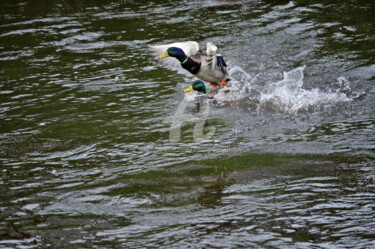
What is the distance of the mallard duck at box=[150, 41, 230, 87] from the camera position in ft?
23.7

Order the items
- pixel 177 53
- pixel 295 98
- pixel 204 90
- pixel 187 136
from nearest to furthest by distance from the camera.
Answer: pixel 187 136 → pixel 177 53 → pixel 295 98 → pixel 204 90

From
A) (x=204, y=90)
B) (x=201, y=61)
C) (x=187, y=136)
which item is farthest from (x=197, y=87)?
(x=187, y=136)

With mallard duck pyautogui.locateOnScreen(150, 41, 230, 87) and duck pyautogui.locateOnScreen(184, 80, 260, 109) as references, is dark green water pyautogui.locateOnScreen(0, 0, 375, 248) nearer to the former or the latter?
duck pyautogui.locateOnScreen(184, 80, 260, 109)

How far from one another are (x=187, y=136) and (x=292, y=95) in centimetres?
154

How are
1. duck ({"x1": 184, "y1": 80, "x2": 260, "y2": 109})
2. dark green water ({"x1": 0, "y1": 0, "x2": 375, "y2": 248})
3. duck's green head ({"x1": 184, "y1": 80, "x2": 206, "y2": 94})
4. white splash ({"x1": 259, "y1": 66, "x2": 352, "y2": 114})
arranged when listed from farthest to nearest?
1. duck ({"x1": 184, "y1": 80, "x2": 260, "y2": 109})
2. duck's green head ({"x1": 184, "y1": 80, "x2": 206, "y2": 94})
3. white splash ({"x1": 259, "y1": 66, "x2": 352, "y2": 114})
4. dark green water ({"x1": 0, "y1": 0, "x2": 375, "y2": 248})

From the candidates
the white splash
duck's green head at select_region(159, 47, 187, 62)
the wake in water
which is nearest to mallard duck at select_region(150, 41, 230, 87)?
duck's green head at select_region(159, 47, 187, 62)

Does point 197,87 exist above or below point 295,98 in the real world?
above

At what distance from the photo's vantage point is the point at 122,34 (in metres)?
10.2

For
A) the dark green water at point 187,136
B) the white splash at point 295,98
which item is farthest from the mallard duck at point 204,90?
the white splash at point 295,98

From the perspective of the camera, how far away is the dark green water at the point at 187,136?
459 cm

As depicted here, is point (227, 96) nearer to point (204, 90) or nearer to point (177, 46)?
point (204, 90)

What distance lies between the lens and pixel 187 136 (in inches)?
256

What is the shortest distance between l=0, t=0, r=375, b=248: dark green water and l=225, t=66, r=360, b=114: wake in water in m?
0.02

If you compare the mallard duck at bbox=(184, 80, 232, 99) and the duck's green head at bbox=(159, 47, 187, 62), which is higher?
the duck's green head at bbox=(159, 47, 187, 62)
